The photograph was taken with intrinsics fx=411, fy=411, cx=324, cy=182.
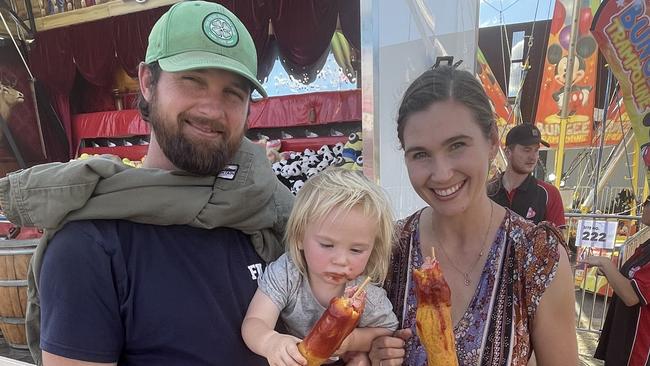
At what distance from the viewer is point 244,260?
4.53 ft

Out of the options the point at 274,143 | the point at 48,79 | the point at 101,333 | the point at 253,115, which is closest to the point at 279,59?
the point at 253,115

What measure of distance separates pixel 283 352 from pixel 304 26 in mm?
6406

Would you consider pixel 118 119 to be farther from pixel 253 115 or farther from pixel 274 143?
pixel 274 143

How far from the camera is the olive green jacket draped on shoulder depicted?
1.15 m

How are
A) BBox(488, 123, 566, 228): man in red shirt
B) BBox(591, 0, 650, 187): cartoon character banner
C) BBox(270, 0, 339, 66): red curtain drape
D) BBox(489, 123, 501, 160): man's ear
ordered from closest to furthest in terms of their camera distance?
1. BBox(489, 123, 501, 160): man's ear
2. BBox(591, 0, 650, 187): cartoon character banner
3. BBox(488, 123, 566, 228): man in red shirt
4. BBox(270, 0, 339, 66): red curtain drape

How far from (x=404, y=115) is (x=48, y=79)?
35.1 ft

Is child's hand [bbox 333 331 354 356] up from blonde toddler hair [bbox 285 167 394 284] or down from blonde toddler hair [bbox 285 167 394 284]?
down

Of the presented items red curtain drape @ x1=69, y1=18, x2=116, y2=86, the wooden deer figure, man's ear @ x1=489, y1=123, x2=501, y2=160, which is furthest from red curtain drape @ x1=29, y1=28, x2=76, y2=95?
man's ear @ x1=489, y1=123, x2=501, y2=160

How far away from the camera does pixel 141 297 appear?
116 centimetres

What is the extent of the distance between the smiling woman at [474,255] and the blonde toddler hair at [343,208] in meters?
0.14

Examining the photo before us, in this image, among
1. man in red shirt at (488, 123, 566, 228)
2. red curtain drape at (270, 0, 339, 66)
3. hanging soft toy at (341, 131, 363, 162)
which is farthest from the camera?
red curtain drape at (270, 0, 339, 66)

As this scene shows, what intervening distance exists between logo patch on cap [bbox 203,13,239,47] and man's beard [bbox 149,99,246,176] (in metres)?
0.25

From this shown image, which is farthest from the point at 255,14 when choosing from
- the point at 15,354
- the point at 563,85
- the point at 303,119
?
the point at 563,85

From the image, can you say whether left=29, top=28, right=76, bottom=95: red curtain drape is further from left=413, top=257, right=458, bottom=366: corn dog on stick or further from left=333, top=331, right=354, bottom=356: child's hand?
left=413, top=257, right=458, bottom=366: corn dog on stick
